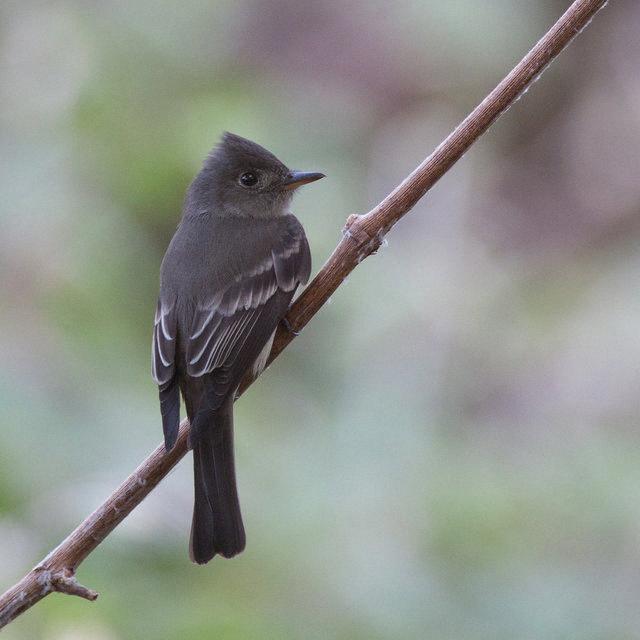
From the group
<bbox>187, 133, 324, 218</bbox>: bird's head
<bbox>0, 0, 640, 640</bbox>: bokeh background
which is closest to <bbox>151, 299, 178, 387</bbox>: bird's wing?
<bbox>0, 0, 640, 640</bbox>: bokeh background

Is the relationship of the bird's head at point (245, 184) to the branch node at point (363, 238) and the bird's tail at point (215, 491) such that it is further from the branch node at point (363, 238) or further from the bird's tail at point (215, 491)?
the branch node at point (363, 238)

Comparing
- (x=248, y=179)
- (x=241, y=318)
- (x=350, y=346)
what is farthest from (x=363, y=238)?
(x=350, y=346)

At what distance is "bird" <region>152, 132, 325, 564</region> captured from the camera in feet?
8.02

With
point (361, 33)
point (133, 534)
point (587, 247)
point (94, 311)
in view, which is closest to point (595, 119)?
point (587, 247)

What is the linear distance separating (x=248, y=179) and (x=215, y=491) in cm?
91

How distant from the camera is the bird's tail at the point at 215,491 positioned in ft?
7.76

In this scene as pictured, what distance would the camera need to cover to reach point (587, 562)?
270cm

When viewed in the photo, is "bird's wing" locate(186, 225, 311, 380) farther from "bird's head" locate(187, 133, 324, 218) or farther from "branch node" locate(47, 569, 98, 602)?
"branch node" locate(47, 569, 98, 602)

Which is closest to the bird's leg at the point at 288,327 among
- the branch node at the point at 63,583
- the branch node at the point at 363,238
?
the branch node at the point at 363,238

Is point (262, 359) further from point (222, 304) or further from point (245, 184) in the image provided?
point (245, 184)

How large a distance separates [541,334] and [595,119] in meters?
2.35

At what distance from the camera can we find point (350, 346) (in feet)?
11.9

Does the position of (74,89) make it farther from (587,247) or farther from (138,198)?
(587,247)

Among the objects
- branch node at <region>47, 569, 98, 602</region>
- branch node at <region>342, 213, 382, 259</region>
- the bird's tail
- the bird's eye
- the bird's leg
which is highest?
the bird's eye
